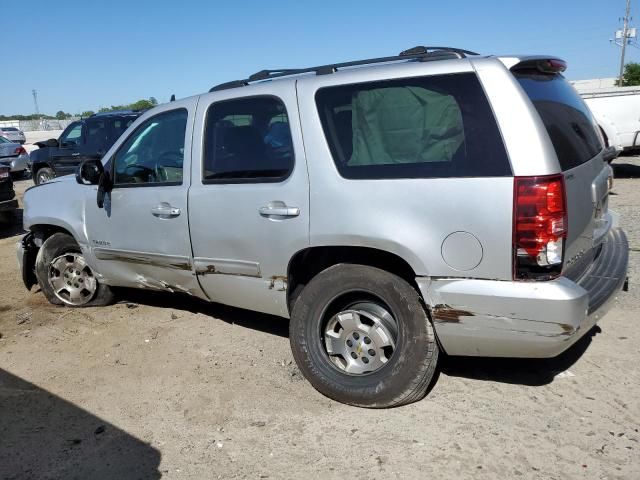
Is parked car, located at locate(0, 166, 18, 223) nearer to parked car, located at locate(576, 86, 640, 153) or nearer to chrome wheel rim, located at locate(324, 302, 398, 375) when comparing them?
chrome wheel rim, located at locate(324, 302, 398, 375)

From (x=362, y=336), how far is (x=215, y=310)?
2244mm

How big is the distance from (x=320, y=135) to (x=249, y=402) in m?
1.75

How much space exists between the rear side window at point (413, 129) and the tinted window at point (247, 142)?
13.6 inches

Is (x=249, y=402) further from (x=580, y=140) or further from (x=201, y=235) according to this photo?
(x=580, y=140)

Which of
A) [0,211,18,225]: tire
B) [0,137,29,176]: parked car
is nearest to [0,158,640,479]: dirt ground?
[0,211,18,225]: tire

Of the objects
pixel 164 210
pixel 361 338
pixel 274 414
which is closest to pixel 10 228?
pixel 164 210

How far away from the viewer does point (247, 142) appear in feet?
13.0

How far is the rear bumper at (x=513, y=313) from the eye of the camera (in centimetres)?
286

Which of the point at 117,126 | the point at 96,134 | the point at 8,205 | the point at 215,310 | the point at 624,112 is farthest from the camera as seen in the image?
the point at 624,112

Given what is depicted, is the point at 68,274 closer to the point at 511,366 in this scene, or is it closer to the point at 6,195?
the point at 511,366

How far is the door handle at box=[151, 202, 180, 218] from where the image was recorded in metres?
4.21

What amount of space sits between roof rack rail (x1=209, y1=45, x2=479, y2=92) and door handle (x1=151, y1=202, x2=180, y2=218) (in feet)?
3.06

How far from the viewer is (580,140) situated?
3395mm

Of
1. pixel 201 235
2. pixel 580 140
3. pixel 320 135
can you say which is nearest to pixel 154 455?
pixel 201 235
